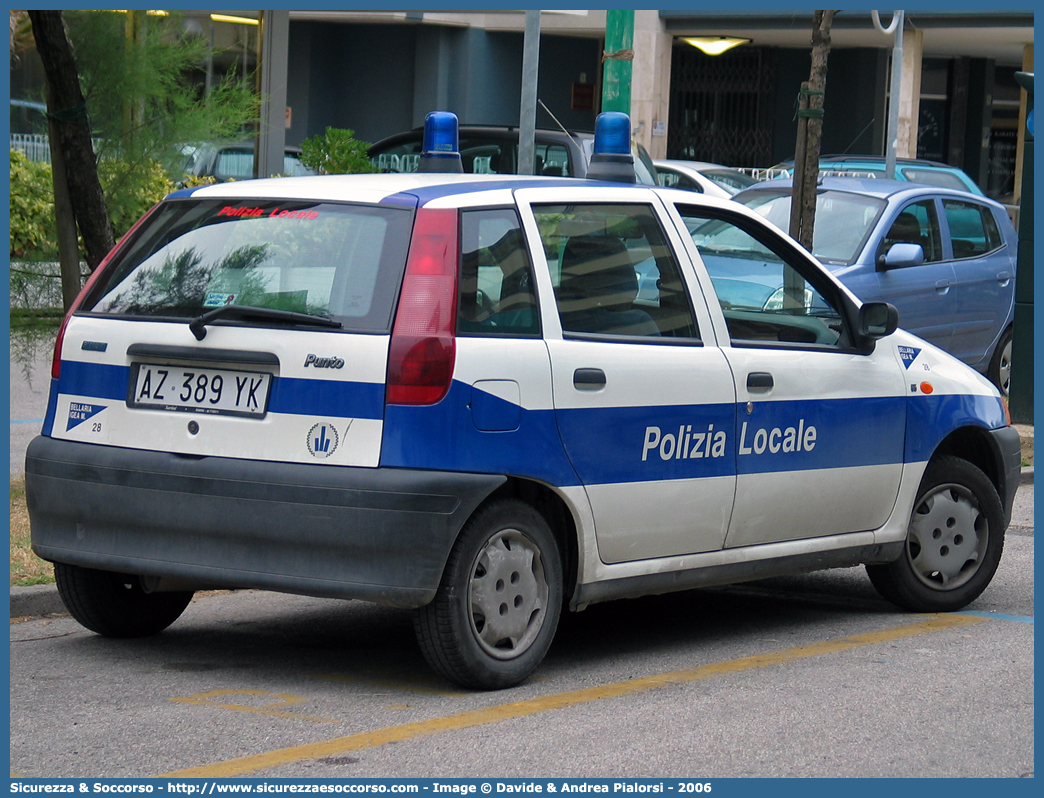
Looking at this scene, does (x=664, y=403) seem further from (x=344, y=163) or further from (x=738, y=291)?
(x=344, y=163)

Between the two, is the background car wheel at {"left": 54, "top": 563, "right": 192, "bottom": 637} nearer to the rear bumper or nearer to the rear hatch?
the rear bumper

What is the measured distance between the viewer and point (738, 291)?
20.2 feet

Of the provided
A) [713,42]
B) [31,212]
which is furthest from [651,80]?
[31,212]

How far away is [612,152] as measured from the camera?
649cm

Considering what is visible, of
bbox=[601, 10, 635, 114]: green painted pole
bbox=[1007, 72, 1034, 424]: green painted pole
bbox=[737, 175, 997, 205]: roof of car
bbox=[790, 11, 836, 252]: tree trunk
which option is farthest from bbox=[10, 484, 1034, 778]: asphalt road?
bbox=[737, 175, 997, 205]: roof of car

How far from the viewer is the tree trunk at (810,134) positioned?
10.8 meters

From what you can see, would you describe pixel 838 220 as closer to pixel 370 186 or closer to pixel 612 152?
pixel 612 152

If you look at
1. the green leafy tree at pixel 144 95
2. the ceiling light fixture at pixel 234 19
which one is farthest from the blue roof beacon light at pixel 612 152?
the ceiling light fixture at pixel 234 19

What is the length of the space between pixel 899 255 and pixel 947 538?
500cm

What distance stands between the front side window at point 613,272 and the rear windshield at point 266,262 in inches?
24.5

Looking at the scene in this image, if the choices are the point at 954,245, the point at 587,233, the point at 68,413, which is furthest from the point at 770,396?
the point at 954,245

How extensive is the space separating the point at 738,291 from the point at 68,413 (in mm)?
2478

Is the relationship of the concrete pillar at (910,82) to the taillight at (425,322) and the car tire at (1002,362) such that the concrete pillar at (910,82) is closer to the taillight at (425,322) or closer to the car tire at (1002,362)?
the car tire at (1002,362)

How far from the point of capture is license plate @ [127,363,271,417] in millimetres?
5180
